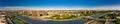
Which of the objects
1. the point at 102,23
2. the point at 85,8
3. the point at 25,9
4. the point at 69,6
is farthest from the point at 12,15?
the point at 102,23

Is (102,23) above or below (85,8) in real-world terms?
below


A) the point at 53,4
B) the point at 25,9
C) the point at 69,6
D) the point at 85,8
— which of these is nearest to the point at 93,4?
the point at 85,8

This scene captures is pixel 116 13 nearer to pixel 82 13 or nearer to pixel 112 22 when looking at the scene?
pixel 112 22

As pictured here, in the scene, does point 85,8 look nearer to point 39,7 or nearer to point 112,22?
point 112,22

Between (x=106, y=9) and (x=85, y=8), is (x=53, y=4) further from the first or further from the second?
(x=106, y=9)

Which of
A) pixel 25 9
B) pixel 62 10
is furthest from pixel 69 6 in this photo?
pixel 25 9

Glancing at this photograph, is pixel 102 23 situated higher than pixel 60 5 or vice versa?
pixel 60 5
